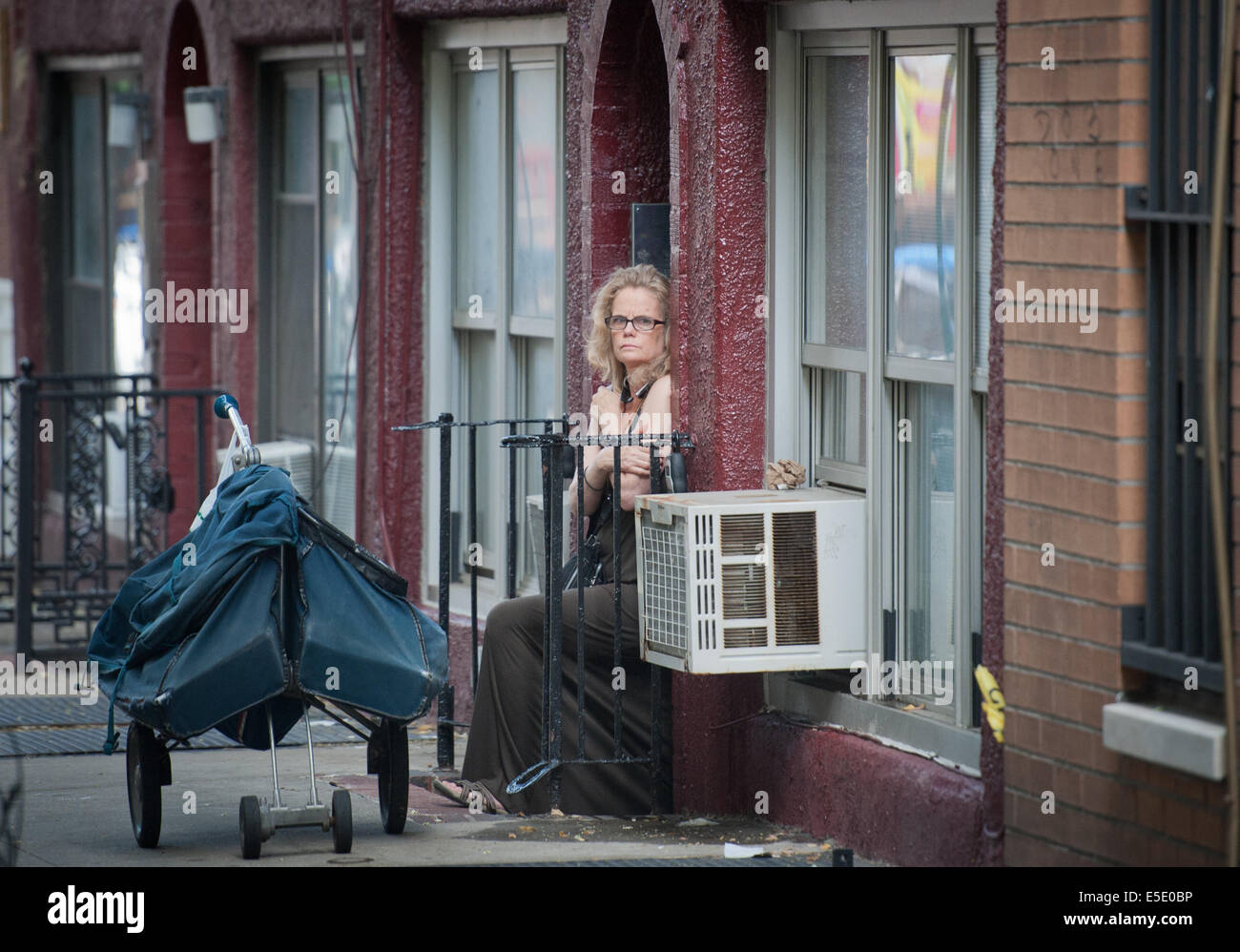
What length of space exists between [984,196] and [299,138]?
6061 mm

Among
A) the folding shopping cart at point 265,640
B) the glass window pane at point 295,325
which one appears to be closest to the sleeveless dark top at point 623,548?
the folding shopping cart at point 265,640

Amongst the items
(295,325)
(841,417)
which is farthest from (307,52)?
(841,417)

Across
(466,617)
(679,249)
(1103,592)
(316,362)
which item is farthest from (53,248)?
(1103,592)

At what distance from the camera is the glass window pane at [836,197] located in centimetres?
720

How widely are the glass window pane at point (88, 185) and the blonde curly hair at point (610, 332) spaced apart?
25.0 ft

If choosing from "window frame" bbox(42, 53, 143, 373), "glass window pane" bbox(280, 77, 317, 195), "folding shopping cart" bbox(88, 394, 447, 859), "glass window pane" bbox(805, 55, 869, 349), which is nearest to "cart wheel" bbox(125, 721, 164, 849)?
"folding shopping cart" bbox(88, 394, 447, 859)

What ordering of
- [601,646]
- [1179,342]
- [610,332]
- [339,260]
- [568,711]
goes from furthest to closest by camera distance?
1. [339,260]
2. [610,332]
3. [568,711]
4. [601,646]
5. [1179,342]

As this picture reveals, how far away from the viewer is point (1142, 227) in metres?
5.44

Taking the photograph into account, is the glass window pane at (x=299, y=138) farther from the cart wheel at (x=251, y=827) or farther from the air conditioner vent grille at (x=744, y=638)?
the cart wheel at (x=251, y=827)

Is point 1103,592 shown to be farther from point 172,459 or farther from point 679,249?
point 172,459

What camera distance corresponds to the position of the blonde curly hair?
7984 millimetres

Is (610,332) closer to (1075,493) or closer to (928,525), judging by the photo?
(928,525)

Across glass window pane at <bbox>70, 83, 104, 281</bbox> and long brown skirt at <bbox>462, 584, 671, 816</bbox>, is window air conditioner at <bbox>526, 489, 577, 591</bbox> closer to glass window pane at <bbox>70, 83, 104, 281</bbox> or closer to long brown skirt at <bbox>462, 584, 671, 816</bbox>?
long brown skirt at <bbox>462, 584, 671, 816</bbox>

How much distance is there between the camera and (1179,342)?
536cm
